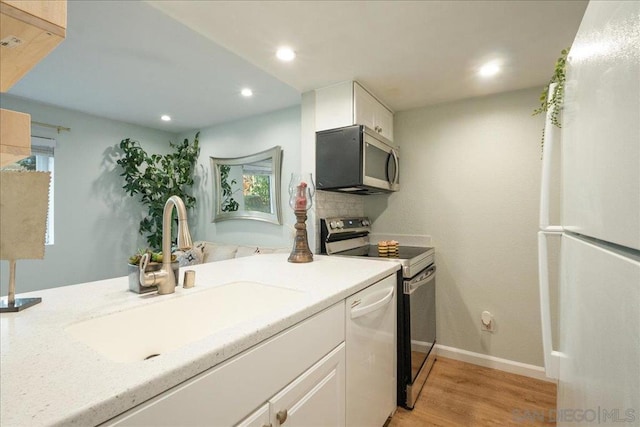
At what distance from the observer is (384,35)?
1575mm

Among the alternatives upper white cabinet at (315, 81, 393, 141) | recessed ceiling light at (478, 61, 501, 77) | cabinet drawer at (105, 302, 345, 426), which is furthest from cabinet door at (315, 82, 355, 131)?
cabinet drawer at (105, 302, 345, 426)

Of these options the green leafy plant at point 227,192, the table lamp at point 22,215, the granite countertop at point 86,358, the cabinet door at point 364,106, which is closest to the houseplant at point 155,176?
the green leafy plant at point 227,192

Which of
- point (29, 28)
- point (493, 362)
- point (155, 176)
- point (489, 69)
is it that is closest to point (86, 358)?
point (29, 28)

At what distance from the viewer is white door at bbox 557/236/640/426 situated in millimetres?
383

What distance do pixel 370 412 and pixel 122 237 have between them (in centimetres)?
346

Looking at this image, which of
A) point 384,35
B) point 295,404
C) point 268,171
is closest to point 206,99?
point 268,171

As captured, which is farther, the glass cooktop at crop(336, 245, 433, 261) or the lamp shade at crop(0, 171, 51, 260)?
the glass cooktop at crop(336, 245, 433, 261)

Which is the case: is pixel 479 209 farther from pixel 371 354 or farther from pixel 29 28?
pixel 29 28

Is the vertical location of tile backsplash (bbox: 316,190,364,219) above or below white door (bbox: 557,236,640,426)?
above

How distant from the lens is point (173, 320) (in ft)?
3.31

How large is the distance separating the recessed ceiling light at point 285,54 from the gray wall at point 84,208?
8.83ft

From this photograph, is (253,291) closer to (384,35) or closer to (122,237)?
(384,35)

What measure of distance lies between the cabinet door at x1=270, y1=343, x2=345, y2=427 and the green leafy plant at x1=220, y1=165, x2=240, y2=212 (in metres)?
2.64

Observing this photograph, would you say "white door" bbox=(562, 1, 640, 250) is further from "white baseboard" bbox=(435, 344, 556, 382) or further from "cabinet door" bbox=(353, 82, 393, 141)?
"white baseboard" bbox=(435, 344, 556, 382)
